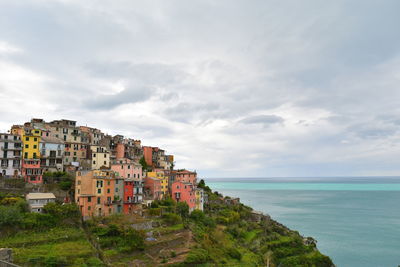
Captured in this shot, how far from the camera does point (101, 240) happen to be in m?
35.1

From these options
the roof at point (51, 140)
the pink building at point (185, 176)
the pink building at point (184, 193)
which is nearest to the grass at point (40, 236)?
the roof at point (51, 140)

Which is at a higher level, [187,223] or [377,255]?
[187,223]

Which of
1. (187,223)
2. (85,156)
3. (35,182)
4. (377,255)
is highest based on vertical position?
(85,156)

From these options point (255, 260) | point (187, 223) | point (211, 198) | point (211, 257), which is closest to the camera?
point (211, 257)

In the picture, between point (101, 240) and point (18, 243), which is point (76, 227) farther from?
point (18, 243)

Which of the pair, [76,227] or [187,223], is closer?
[76,227]

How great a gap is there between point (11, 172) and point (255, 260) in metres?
41.6

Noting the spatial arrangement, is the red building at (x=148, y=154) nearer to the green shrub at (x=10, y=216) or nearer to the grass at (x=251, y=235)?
the grass at (x=251, y=235)

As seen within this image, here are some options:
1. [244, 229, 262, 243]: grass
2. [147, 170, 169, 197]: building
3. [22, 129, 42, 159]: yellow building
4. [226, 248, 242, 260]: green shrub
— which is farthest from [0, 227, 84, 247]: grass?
[244, 229, 262, 243]: grass

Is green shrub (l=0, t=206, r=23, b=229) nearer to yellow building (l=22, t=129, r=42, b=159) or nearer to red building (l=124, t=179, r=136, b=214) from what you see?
red building (l=124, t=179, r=136, b=214)

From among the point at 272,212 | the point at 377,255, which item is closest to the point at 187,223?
the point at 377,255

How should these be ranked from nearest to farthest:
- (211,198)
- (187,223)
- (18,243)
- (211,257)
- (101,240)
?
(18,243)
(101,240)
(211,257)
(187,223)
(211,198)

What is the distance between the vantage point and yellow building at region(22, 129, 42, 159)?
47.9 meters

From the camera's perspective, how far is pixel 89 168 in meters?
54.4
